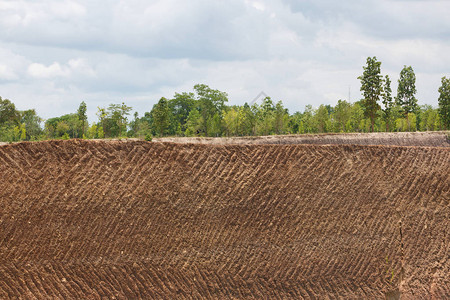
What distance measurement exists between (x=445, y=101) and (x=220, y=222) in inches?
1673

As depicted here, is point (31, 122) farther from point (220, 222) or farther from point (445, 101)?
point (220, 222)

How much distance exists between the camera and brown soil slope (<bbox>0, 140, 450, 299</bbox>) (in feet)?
39.1

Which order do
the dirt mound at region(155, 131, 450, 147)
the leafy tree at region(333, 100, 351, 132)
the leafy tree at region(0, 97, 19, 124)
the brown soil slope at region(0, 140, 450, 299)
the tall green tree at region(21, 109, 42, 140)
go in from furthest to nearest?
the tall green tree at region(21, 109, 42, 140), the leafy tree at region(0, 97, 19, 124), the leafy tree at region(333, 100, 351, 132), the dirt mound at region(155, 131, 450, 147), the brown soil slope at region(0, 140, 450, 299)

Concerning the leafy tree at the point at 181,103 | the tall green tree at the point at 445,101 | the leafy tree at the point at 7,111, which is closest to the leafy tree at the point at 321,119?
the tall green tree at the point at 445,101

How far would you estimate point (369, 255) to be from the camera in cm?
1376

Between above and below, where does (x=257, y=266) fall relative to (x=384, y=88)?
below

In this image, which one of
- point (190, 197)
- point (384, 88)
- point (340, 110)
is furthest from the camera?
point (340, 110)

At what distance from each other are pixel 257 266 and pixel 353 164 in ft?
14.9

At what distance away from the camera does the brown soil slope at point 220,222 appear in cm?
A: 1191

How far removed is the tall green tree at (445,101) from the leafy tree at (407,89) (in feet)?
34.5

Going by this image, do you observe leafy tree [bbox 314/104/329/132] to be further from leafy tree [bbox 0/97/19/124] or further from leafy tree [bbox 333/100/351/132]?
leafy tree [bbox 0/97/19/124]

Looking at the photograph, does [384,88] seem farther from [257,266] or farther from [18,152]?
[18,152]

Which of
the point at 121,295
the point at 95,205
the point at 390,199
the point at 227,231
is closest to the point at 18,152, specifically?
the point at 95,205

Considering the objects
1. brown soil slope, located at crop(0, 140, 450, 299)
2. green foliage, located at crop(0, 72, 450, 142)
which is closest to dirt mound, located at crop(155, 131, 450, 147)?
green foliage, located at crop(0, 72, 450, 142)
